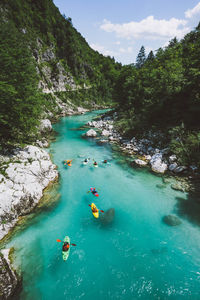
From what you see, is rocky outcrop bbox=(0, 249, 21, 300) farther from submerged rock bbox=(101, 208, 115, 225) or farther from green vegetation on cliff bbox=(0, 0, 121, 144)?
green vegetation on cliff bbox=(0, 0, 121, 144)

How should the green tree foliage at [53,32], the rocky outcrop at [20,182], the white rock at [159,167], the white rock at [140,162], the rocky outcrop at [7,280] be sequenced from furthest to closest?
the green tree foliage at [53,32] < the white rock at [140,162] < the white rock at [159,167] < the rocky outcrop at [20,182] < the rocky outcrop at [7,280]

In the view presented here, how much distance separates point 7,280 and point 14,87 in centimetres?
1120

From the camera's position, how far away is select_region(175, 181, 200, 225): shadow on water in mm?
9461

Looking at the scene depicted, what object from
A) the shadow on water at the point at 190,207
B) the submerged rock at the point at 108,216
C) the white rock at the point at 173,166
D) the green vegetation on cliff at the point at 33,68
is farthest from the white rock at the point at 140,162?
the green vegetation on cliff at the point at 33,68

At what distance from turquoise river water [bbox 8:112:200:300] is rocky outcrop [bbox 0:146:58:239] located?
1.16m

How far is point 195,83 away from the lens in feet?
50.8

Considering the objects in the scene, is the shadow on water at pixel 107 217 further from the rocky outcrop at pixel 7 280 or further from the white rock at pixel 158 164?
the white rock at pixel 158 164

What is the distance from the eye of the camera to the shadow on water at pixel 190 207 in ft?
31.0

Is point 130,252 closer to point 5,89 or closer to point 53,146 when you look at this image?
point 5,89

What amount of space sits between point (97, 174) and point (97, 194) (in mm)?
3263

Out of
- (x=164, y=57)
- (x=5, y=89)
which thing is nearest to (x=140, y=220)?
(x=5, y=89)

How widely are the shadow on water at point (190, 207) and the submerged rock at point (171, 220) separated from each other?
0.59m

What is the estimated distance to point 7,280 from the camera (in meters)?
5.87

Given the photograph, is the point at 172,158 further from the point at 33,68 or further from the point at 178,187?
the point at 33,68
